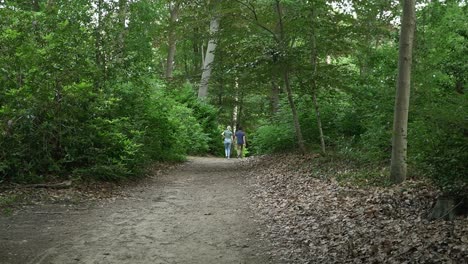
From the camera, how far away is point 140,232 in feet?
22.9

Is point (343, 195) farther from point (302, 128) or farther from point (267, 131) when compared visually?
point (267, 131)

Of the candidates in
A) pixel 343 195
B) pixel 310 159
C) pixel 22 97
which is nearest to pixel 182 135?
pixel 310 159

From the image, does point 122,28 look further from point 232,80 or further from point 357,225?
point 357,225

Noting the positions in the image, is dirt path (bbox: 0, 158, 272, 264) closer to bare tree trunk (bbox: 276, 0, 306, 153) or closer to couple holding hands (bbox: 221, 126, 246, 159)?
bare tree trunk (bbox: 276, 0, 306, 153)

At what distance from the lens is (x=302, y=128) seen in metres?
15.3

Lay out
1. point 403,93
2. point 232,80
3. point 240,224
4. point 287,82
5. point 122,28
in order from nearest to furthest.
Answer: point 240,224, point 403,93, point 122,28, point 287,82, point 232,80

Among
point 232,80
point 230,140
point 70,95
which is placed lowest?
point 230,140

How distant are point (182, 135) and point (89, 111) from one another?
23.4 ft

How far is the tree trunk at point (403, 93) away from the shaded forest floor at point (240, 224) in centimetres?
40

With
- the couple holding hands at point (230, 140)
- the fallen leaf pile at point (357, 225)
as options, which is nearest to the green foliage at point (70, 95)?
the fallen leaf pile at point (357, 225)

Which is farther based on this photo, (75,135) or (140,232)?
(75,135)

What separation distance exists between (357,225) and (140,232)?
11.6ft

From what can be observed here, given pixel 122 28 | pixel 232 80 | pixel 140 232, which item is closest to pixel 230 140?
pixel 232 80

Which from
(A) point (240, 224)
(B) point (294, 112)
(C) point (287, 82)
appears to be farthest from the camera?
(B) point (294, 112)
